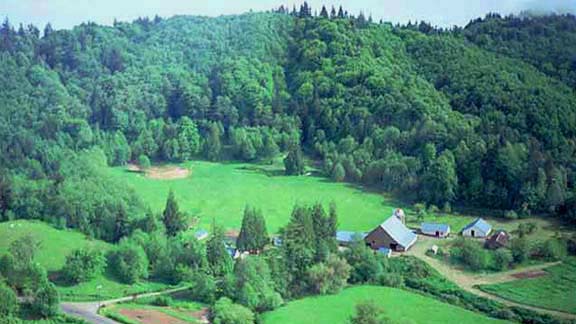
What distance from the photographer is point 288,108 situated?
30234mm

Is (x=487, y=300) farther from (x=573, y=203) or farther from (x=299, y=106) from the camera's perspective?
(x=299, y=106)

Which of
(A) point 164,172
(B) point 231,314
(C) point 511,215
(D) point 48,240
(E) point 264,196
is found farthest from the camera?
(A) point 164,172

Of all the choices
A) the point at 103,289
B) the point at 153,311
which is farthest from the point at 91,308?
the point at 153,311

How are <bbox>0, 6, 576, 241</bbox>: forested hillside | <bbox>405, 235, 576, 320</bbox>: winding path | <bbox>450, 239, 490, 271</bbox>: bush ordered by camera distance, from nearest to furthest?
<bbox>405, 235, 576, 320</bbox>: winding path < <bbox>450, 239, 490, 271</bbox>: bush < <bbox>0, 6, 576, 241</bbox>: forested hillside

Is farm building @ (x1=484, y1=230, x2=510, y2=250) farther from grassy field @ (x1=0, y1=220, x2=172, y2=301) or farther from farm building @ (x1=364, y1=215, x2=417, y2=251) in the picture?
grassy field @ (x1=0, y1=220, x2=172, y2=301)

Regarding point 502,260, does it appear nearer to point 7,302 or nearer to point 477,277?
point 477,277

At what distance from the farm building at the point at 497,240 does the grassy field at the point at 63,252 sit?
7.63 m

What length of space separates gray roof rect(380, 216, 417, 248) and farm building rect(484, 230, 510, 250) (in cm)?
175

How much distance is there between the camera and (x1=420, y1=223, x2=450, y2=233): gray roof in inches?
790

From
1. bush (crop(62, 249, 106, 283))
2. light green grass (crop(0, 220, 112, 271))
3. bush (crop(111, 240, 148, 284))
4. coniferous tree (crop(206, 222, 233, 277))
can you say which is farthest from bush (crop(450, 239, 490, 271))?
bush (crop(62, 249, 106, 283))

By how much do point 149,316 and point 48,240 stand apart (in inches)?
163

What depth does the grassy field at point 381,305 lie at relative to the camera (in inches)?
583

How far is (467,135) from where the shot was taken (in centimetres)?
2423

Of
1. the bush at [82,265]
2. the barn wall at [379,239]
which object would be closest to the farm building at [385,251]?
the barn wall at [379,239]
